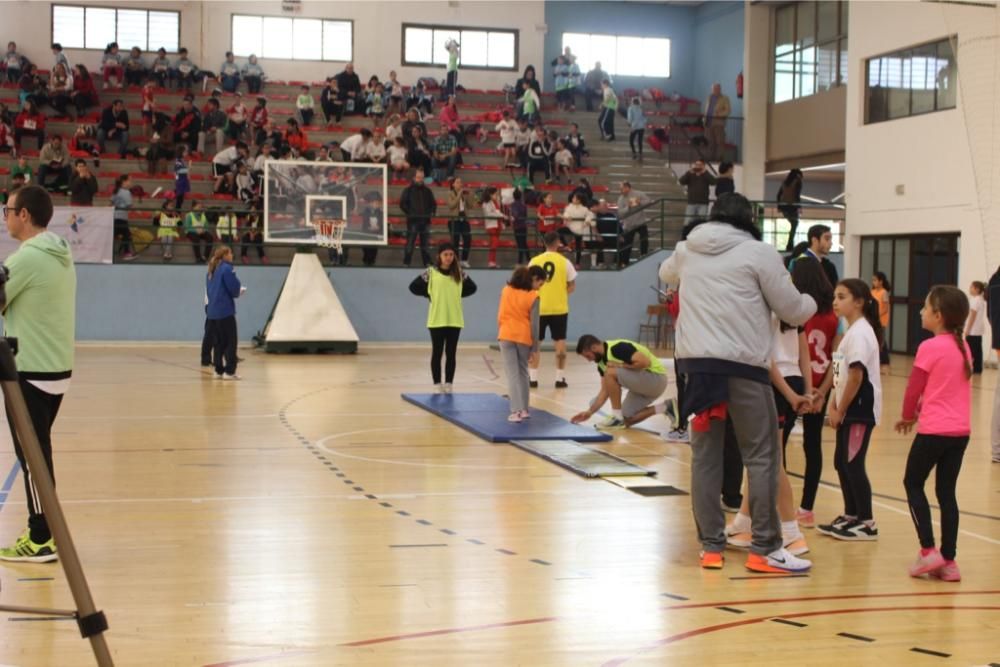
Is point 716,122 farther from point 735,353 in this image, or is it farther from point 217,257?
point 735,353

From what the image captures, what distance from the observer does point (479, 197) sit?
26.5 m

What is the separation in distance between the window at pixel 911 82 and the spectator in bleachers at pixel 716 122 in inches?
257

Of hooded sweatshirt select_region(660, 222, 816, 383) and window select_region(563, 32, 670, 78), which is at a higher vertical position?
window select_region(563, 32, 670, 78)

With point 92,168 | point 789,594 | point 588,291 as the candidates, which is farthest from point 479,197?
point 789,594

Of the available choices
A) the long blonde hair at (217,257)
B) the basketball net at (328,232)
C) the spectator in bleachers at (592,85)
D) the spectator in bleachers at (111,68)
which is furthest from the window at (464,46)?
the long blonde hair at (217,257)

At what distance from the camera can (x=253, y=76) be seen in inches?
1214

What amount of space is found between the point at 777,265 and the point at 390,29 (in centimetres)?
2845

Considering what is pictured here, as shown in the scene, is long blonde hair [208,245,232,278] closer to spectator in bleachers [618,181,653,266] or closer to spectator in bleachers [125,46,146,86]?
spectator in bleachers [618,181,653,266]

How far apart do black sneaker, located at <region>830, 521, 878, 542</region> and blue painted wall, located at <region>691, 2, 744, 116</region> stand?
88.5 feet

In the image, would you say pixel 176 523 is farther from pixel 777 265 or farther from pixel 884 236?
pixel 884 236

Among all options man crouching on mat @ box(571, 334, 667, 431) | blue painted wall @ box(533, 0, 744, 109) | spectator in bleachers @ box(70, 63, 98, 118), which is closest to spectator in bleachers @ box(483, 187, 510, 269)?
spectator in bleachers @ box(70, 63, 98, 118)

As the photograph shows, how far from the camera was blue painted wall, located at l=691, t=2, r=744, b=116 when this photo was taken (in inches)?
1346

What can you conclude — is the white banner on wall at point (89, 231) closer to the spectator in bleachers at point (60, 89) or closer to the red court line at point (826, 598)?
the spectator in bleachers at point (60, 89)

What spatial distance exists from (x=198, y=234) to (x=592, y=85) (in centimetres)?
1362
